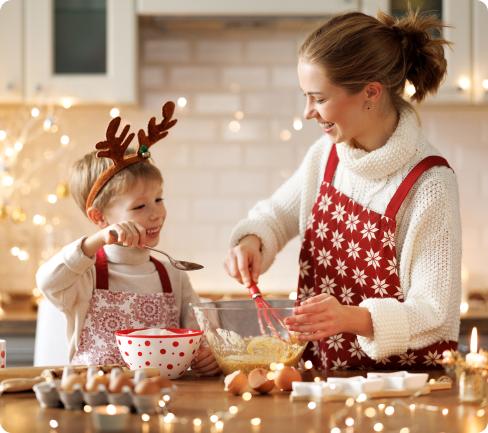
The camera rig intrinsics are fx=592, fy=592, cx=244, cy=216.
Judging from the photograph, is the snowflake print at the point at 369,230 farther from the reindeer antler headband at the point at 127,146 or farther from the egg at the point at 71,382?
the egg at the point at 71,382

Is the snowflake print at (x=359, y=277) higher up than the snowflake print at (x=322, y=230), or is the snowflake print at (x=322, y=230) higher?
the snowflake print at (x=322, y=230)

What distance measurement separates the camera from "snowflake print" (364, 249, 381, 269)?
127 centimetres

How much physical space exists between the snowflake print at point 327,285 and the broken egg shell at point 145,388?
2.25ft

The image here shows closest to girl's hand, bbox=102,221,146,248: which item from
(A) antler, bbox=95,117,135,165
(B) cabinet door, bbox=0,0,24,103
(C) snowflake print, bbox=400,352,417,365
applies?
(A) antler, bbox=95,117,135,165

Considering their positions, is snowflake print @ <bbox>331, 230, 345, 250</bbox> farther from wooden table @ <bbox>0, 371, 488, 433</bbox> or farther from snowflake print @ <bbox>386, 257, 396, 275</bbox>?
wooden table @ <bbox>0, 371, 488, 433</bbox>

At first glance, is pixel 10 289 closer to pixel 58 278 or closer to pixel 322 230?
pixel 58 278

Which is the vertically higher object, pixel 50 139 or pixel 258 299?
pixel 50 139

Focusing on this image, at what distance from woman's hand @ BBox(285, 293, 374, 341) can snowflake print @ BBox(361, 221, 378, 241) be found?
28 centimetres

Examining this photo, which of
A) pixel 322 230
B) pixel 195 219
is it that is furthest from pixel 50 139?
pixel 322 230

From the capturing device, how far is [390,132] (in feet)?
4.43

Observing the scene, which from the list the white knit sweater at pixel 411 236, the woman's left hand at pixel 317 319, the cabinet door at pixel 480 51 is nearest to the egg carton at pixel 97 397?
the woman's left hand at pixel 317 319

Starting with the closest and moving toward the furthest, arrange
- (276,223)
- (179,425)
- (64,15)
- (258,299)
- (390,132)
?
(179,425), (258,299), (390,132), (276,223), (64,15)

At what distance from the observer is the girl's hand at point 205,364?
108 cm

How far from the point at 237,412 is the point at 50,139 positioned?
2.00 metres
